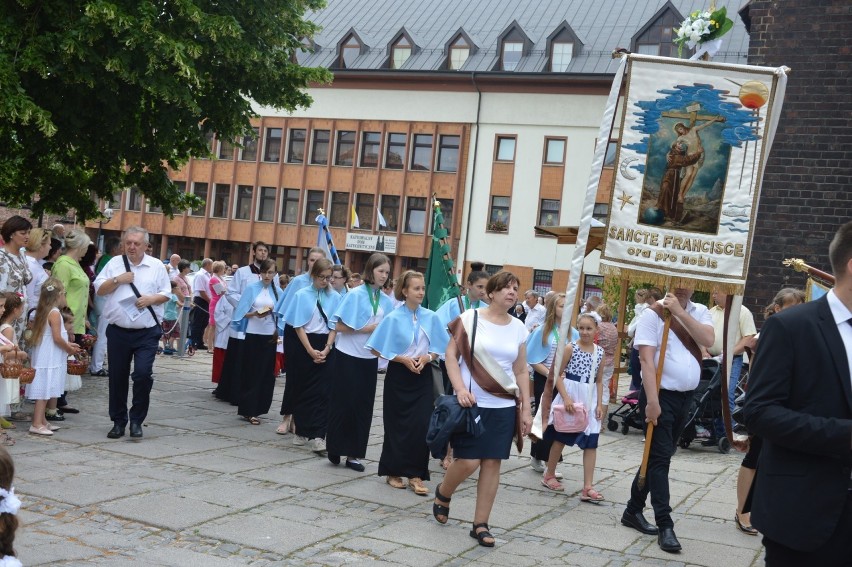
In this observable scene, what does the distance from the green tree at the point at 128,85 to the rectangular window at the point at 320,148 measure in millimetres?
33990

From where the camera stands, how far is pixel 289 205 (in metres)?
54.2

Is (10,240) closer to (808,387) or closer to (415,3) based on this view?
(808,387)

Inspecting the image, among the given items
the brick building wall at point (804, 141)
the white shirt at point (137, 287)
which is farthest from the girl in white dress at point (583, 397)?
the brick building wall at point (804, 141)

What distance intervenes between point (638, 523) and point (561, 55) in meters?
42.0

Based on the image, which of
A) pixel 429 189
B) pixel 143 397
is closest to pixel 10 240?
pixel 143 397

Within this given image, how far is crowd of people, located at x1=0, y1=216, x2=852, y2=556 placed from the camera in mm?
7512

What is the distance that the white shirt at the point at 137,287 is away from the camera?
10.0m

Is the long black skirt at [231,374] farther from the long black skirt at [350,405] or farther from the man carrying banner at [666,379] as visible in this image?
the man carrying banner at [666,379]

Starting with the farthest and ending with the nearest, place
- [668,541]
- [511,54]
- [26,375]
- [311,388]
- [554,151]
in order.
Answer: [511,54]
[554,151]
[311,388]
[26,375]
[668,541]

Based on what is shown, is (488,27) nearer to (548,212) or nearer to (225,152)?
(548,212)

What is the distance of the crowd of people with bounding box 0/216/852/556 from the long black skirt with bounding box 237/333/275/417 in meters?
0.02

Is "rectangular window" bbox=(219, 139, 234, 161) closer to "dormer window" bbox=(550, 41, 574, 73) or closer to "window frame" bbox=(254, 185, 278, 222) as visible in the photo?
"window frame" bbox=(254, 185, 278, 222)

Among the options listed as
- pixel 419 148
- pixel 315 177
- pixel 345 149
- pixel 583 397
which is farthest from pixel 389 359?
pixel 315 177

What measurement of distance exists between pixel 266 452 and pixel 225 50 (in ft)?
26.0
